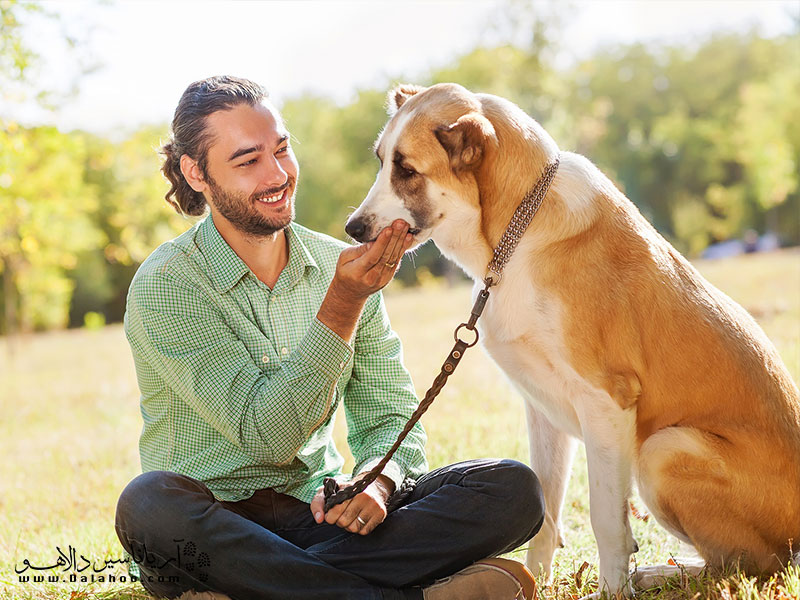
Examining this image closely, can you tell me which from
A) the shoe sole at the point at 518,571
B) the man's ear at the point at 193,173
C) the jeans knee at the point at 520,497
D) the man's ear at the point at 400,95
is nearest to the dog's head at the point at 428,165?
the man's ear at the point at 400,95

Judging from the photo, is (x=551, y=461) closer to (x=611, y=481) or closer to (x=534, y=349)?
(x=611, y=481)

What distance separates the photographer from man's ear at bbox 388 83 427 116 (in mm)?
3371

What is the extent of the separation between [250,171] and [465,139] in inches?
34.7

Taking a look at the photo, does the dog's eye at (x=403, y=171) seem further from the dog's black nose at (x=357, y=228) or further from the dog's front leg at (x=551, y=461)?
the dog's front leg at (x=551, y=461)

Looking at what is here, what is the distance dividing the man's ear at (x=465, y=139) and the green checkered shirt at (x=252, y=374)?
30.1 inches

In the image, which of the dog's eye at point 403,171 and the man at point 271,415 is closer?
the man at point 271,415

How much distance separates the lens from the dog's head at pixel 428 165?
2.93 meters

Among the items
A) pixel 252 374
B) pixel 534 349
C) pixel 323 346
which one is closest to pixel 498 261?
pixel 534 349

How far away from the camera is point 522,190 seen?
3000mm

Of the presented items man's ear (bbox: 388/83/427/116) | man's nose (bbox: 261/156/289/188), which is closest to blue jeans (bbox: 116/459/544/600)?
man's nose (bbox: 261/156/289/188)

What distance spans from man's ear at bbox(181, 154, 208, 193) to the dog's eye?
2.80ft

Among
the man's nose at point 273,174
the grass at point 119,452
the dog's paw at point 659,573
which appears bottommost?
the grass at point 119,452

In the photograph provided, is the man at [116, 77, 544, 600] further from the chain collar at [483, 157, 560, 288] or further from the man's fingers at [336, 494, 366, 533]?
the chain collar at [483, 157, 560, 288]

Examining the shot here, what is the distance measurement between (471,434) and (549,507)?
74.7 inches
